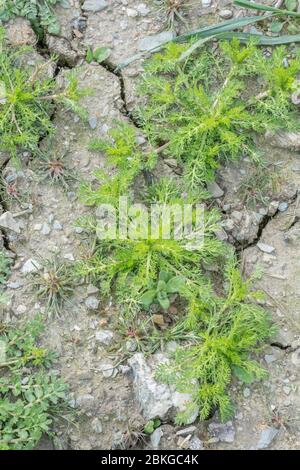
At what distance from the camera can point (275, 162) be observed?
4.15m

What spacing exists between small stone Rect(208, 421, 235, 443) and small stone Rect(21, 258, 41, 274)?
4.17ft

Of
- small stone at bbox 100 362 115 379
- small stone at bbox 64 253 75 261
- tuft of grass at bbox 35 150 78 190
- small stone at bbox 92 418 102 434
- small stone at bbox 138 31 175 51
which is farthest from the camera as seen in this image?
small stone at bbox 138 31 175 51

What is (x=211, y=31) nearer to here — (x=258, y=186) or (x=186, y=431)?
(x=258, y=186)

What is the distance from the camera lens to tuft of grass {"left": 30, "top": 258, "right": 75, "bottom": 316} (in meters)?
3.79

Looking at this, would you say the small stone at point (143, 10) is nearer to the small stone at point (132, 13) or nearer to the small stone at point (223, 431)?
the small stone at point (132, 13)

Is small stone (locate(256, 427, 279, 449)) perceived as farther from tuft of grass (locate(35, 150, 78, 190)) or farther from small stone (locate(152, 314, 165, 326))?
tuft of grass (locate(35, 150, 78, 190))

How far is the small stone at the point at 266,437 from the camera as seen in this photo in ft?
11.8

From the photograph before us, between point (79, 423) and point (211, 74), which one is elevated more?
point (211, 74)

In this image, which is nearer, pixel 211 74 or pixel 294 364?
pixel 294 364

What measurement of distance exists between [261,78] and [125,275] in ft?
4.95

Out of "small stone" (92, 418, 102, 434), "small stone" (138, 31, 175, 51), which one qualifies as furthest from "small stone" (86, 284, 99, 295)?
"small stone" (138, 31, 175, 51)
